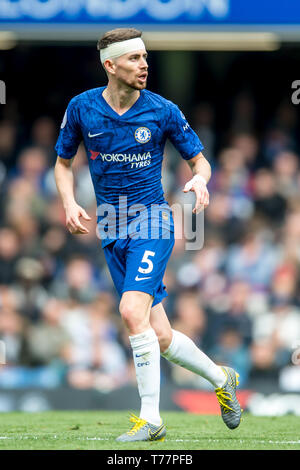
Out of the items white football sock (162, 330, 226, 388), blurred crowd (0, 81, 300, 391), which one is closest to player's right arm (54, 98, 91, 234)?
white football sock (162, 330, 226, 388)

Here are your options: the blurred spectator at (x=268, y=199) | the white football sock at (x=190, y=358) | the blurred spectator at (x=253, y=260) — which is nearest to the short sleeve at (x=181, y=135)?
the white football sock at (x=190, y=358)

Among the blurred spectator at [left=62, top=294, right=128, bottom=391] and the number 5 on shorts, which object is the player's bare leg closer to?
the number 5 on shorts

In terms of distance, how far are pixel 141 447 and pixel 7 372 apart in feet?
16.9

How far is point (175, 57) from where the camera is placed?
14.0 meters

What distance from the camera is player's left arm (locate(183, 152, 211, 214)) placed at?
19.2 ft

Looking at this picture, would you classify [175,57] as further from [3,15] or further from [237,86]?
[3,15]

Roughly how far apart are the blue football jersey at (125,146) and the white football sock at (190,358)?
0.79 meters

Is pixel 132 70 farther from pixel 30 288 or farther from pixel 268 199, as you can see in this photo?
pixel 268 199

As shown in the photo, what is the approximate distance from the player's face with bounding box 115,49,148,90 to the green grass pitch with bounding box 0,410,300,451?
2207mm

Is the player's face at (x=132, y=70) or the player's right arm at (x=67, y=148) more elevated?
Answer: the player's face at (x=132, y=70)

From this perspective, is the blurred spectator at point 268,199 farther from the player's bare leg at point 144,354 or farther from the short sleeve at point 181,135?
the player's bare leg at point 144,354

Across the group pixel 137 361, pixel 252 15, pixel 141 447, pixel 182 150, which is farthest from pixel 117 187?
pixel 252 15

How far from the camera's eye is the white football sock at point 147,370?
582 centimetres

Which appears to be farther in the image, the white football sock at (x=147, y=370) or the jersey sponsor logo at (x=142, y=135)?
the jersey sponsor logo at (x=142, y=135)
